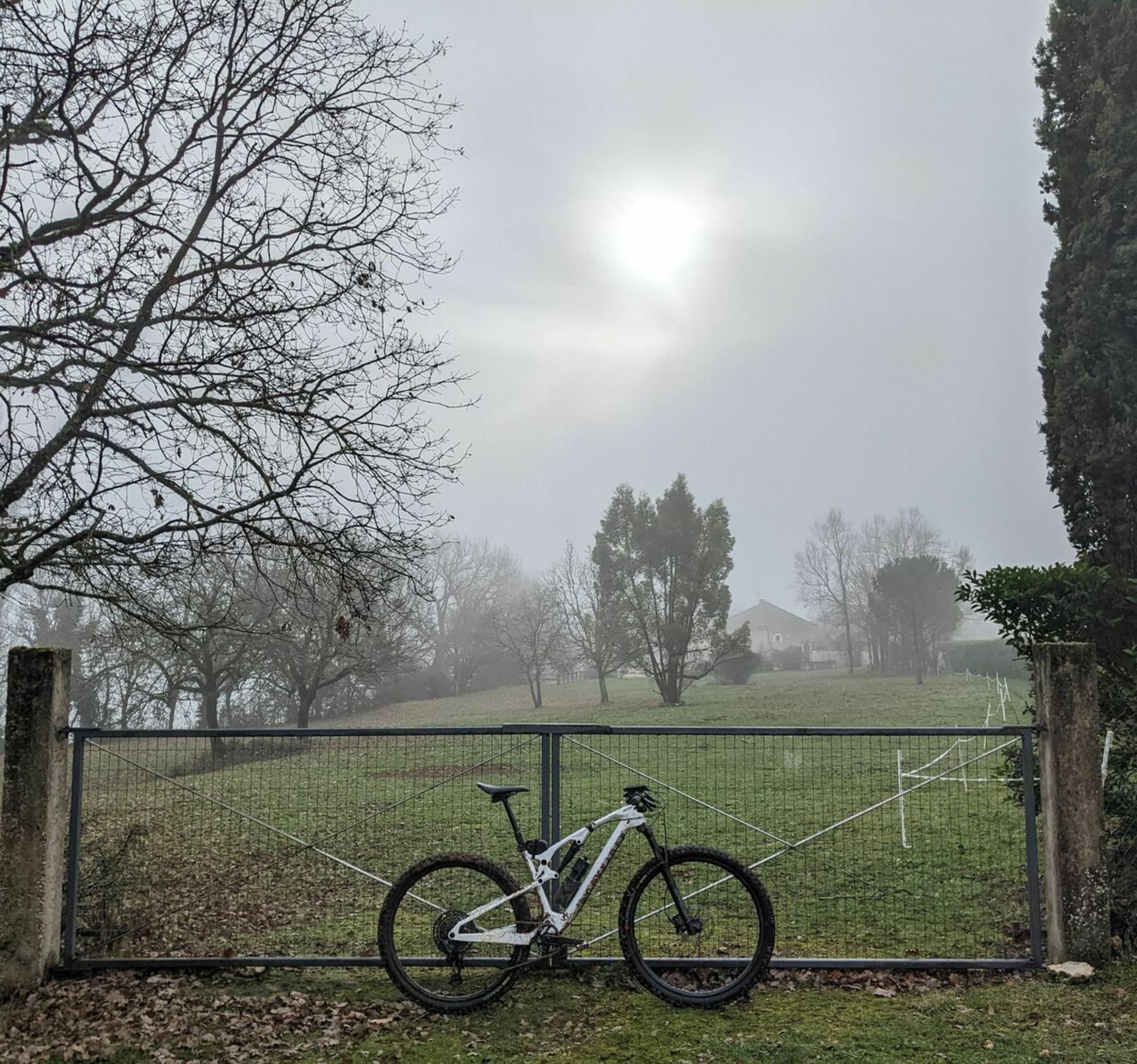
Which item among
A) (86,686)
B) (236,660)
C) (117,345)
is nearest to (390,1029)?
(117,345)

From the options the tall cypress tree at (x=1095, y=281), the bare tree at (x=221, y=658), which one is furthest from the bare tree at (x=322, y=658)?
the tall cypress tree at (x=1095, y=281)

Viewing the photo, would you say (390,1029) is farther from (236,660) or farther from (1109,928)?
(236,660)

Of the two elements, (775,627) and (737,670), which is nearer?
(737,670)

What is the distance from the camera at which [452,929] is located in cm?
482

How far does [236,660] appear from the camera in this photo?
26.5 meters

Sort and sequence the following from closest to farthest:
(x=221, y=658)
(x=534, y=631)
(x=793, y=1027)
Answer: (x=793, y=1027), (x=221, y=658), (x=534, y=631)

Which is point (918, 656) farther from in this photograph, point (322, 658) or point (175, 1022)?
point (175, 1022)

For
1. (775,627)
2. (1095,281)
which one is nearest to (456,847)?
(1095,281)

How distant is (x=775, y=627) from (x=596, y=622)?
2316 inches

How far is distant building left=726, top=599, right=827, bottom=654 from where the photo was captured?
314 ft

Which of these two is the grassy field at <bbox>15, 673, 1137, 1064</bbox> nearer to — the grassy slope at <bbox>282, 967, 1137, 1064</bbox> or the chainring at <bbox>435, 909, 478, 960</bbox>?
the grassy slope at <bbox>282, 967, 1137, 1064</bbox>

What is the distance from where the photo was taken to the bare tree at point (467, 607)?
162 ft

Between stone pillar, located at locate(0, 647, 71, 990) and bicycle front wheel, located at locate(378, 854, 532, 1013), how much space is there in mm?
1986

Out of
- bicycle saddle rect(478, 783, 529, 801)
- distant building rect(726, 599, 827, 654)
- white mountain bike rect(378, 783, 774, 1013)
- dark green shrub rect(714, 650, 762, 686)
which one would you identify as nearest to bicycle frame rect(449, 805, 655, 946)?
white mountain bike rect(378, 783, 774, 1013)
